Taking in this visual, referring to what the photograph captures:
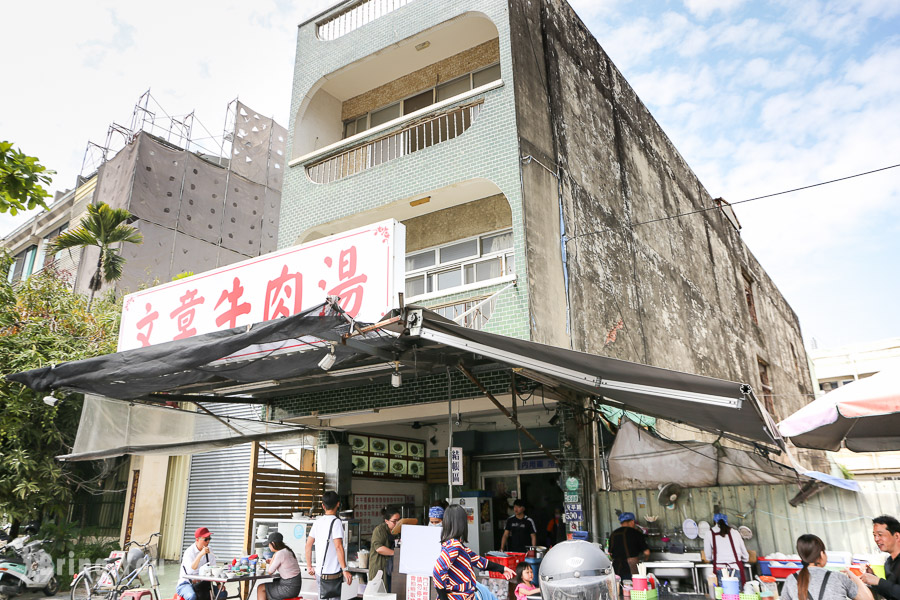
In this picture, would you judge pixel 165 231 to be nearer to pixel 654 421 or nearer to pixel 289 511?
pixel 289 511

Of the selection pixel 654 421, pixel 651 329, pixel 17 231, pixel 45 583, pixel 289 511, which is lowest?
pixel 45 583

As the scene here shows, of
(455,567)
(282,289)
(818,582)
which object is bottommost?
(818,582)

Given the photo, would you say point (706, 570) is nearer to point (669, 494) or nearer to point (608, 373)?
point (669, 494)

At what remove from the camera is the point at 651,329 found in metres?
13.4

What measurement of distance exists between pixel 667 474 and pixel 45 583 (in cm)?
1204

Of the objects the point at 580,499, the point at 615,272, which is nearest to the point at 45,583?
the point at 580,499

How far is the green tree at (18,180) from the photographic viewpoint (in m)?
6.31

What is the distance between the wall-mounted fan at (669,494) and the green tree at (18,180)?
8740 millimetres

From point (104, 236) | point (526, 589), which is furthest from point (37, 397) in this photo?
point (526, 589)

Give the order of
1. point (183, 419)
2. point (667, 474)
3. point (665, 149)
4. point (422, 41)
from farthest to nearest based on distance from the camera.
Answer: point (665, 149), point (422, 41), point (183, 419), point (667, 474)

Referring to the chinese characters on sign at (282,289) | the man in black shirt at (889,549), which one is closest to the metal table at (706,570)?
the man in black shirt at (889,549)

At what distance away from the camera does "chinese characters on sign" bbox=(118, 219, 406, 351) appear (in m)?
7.34

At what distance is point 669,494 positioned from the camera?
30.7ft

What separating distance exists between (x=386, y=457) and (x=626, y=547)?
18.8ft
